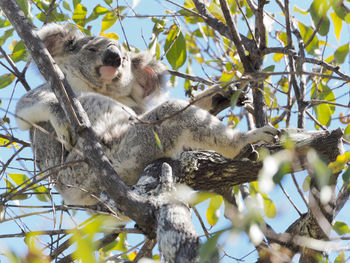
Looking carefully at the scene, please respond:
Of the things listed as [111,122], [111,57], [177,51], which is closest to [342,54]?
[177,51]

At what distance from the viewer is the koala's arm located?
3551 millimetres

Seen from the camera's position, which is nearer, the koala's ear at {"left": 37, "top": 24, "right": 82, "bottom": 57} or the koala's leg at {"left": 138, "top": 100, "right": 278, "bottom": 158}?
the koala's leg at {"left": 138, "top": 100, "right": 278, "bottom": 158}

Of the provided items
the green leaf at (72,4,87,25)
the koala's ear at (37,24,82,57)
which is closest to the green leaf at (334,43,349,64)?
the green leaf at (72,4,87,25)

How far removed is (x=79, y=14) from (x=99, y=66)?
1.79 ft

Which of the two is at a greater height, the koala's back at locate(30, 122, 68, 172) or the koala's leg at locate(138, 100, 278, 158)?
the koala's back at locate(30, 122, 68, 172)

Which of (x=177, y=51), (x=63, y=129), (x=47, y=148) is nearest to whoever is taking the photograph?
(x=63, y=129)

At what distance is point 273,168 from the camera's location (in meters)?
1.46

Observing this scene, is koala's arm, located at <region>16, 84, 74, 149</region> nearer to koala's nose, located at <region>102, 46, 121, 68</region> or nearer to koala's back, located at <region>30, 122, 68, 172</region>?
koala's back, located at <region>30, 122, 68, 172</region>

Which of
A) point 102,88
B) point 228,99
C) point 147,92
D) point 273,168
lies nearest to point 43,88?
point 102,88

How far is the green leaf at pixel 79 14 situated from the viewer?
4.32 meters

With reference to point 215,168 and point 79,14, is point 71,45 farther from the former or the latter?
point 215,168

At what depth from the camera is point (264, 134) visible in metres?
3.25

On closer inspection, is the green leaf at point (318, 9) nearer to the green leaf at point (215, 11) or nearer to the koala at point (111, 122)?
the koala at point (111, 122)

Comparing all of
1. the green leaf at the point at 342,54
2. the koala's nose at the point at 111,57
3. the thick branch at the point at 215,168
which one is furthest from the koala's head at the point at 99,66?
the green leaf at the point at 342,54
